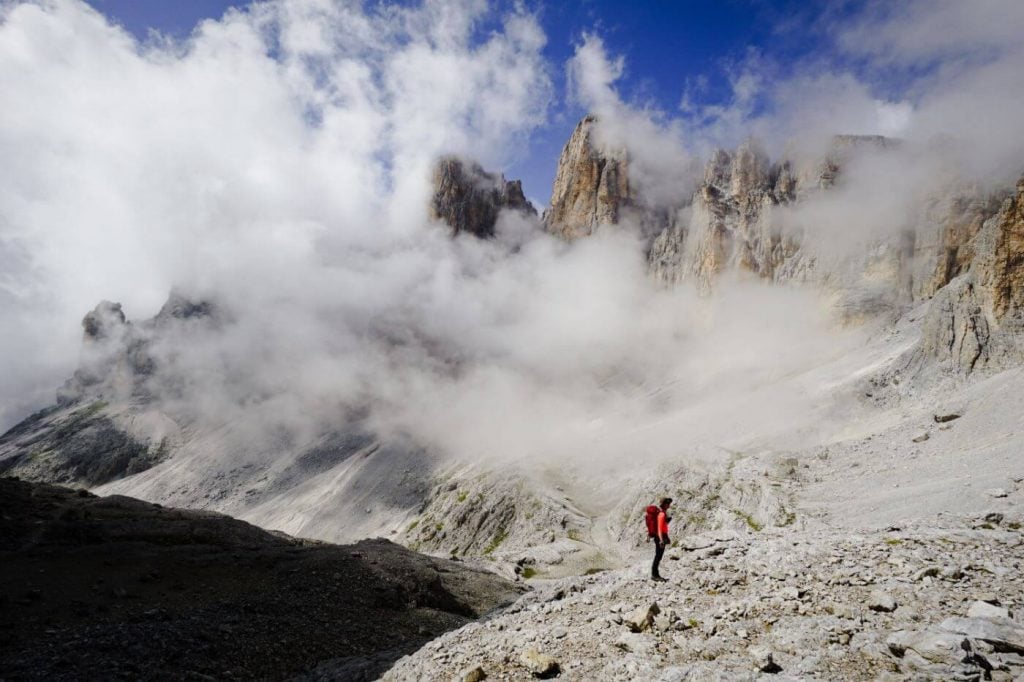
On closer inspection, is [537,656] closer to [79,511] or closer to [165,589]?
[165,589]

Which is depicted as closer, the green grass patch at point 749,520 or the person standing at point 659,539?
the person standing at point 659,539

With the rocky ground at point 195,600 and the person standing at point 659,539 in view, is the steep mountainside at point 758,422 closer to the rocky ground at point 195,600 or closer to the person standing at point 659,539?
the person standing at point 659,539

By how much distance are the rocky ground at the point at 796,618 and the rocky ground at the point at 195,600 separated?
10.5 metres

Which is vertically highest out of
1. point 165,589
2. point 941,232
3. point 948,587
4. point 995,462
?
point 941,232

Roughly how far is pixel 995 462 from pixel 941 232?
114622 mm

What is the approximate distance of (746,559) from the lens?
19.0m

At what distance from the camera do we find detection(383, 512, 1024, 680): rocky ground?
1252 cm

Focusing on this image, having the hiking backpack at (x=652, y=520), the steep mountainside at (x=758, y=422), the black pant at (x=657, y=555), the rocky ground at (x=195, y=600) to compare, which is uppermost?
the steep mountainside at (x=758, y=422)

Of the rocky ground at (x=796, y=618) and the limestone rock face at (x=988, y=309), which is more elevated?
the limestone rock face at (x=988, y=309)

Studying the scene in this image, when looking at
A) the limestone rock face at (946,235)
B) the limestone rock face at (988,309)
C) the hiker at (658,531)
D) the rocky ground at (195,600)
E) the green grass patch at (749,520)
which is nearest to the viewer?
the hiker at (658,531)

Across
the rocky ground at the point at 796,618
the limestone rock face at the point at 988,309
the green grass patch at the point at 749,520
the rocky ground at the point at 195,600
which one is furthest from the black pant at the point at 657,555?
the limestone rock face at the point at 988,309

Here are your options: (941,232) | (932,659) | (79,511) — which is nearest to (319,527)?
(79,511)

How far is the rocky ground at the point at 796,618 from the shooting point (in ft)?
41.1

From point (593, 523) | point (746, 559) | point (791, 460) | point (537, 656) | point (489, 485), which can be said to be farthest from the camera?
point (489, 485)
